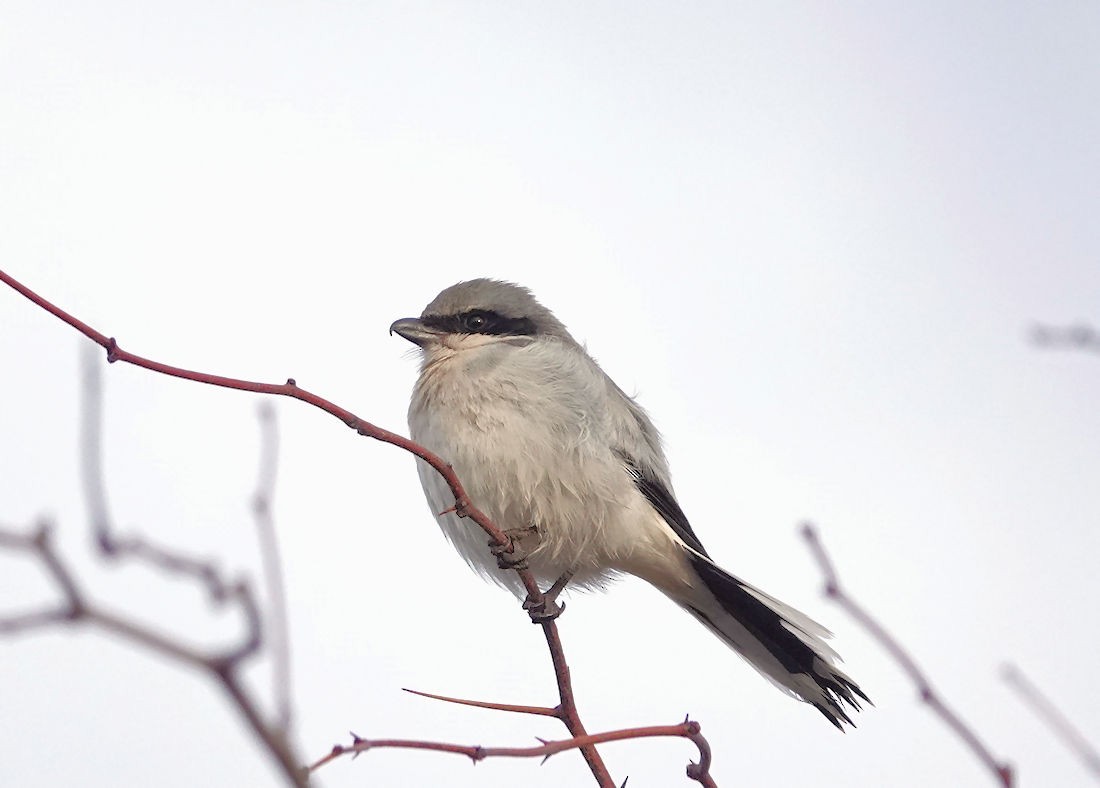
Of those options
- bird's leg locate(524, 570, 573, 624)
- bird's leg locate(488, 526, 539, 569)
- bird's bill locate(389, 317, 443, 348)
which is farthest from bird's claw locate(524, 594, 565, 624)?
bird's bill locate(389, 317, 443, 348)

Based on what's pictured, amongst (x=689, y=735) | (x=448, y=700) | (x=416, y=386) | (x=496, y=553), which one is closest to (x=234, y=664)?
(x=689, y=735)

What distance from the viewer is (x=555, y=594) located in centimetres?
451

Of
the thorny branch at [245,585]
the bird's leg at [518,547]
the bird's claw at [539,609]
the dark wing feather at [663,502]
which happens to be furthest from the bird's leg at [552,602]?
the thorny branch at [245,585]

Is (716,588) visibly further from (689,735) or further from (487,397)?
(689,735)

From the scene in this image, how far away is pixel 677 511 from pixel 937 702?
2.90 meters

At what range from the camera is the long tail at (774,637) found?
400cm

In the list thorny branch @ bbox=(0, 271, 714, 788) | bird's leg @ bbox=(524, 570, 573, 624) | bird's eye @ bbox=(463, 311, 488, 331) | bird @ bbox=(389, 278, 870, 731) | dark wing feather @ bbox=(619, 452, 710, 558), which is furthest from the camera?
bird's eye @ bbox=(463, 311, 488, 331)

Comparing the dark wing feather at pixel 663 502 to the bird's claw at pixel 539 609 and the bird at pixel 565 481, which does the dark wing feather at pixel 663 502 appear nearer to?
the bird at pixel 565 481

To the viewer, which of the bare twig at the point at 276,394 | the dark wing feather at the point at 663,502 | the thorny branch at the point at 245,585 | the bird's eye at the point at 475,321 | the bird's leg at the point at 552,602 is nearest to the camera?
the thorny branch at the point at 245,585

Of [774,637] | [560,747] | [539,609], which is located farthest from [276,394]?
[774,637]

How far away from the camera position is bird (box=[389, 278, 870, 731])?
423 centimetres

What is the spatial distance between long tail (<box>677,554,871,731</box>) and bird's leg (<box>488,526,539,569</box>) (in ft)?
2.28

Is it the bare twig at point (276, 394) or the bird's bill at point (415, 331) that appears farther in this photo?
the bird's bill at point (415, 331)

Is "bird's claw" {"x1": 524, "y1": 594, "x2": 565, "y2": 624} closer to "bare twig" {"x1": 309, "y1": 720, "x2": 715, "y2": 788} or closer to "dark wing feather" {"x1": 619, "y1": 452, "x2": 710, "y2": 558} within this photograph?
"dark wing feather" {"x1": 619, "y1": 452, "x2": 710, "y2": 558}
